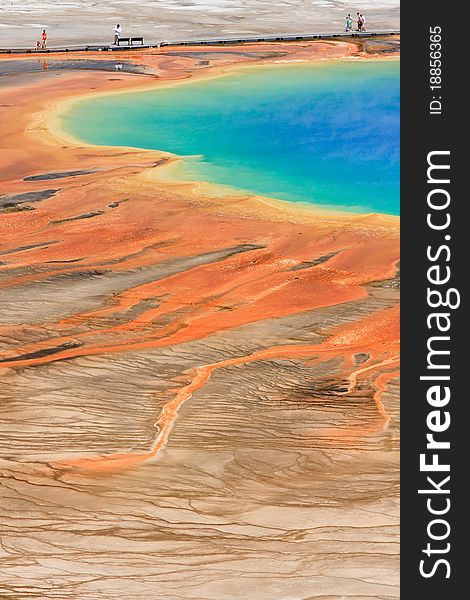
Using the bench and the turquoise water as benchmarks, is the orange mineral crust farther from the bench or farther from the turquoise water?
the bench

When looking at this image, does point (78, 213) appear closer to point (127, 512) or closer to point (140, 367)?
point (140, 367)

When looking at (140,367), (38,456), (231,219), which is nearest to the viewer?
(38,456)

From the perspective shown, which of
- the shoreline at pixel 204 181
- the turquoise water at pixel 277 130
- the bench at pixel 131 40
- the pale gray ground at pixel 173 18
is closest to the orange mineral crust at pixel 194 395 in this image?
Answer: the shoreline at pixel 204 181

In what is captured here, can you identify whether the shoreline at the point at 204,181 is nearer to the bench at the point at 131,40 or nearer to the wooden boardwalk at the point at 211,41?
the wooden boardwalk at the point at 211,41

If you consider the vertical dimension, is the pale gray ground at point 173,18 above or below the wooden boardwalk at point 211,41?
above

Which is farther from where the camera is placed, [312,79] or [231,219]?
[312,79]

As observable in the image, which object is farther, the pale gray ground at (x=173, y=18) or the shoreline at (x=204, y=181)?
the pale gray ground at (x=173, y=18)

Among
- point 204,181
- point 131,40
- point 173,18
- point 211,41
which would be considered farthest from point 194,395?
point 173,18

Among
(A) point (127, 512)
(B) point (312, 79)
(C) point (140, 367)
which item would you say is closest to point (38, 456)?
(A) point (127, 512)
